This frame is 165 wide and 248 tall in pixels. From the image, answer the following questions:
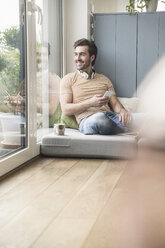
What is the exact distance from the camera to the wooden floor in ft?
5.44

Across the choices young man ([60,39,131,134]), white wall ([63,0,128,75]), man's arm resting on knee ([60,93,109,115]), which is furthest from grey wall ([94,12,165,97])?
man's arm resting on knee ([60,93,109,115])

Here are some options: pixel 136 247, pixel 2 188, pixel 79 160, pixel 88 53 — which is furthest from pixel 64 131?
pixel 136 247

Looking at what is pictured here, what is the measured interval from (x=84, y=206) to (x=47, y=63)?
204 cm

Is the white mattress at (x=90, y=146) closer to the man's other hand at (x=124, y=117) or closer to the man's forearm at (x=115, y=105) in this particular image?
the man's other hand at (x=124, y=117)

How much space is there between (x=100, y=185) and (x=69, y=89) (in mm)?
1493

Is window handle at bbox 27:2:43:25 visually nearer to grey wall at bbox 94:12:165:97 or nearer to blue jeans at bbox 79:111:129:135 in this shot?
blue jeans at bbox 79:111:129:135

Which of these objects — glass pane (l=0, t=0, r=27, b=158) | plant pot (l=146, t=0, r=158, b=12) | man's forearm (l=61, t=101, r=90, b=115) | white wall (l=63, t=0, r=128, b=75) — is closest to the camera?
glass pane (l=0, t=0, r=27, b=158)

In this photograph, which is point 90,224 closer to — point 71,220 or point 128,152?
point 71,220

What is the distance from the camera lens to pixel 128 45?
14.5ft

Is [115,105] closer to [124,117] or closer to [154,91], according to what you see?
[124,117]

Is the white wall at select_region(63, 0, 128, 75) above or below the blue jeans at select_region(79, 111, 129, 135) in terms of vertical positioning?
above

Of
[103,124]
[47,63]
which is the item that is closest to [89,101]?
[103,124]

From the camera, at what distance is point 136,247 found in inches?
61.6

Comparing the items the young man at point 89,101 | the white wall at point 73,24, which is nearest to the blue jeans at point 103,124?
the young man at point 89,101
